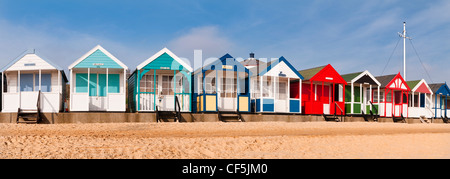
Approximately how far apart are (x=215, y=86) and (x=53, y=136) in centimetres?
958

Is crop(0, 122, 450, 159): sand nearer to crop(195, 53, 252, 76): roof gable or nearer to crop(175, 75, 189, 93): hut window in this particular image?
crop(175, 75, 189, 93): hut window

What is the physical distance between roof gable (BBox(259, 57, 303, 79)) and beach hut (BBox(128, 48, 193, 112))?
4587 millimetres

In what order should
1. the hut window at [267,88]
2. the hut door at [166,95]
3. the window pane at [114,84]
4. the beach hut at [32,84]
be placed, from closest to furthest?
the beach hut at [32,84], the hut door at [166,95], the window pane at [114,84], the hut window at [267,88]

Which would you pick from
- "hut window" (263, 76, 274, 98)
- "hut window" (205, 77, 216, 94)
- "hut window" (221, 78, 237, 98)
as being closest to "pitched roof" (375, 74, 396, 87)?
"hut window" (263, 76, 274, 98)

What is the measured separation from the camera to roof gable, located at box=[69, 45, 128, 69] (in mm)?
16266

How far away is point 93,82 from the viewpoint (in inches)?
Answer: 696

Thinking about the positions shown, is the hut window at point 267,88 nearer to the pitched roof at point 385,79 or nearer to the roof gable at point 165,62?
the roof gable at point 165,62

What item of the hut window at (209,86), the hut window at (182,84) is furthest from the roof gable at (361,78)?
the hut window at (182,84)

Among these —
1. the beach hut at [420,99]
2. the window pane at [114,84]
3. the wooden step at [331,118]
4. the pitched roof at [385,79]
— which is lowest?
the wooden step at [331,118]

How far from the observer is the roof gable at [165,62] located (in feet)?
55.2

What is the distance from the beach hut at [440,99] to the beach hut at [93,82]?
2595 centimetres
